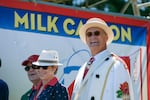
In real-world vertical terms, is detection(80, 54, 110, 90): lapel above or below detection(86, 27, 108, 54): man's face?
below

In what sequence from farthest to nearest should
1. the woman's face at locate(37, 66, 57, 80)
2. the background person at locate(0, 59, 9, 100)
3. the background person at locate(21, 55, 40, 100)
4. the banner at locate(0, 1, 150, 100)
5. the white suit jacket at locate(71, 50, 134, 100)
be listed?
the banner at locate(0, 1, 150, 100) → the background person at locate(21, 55, 40, 100) → the background person at locate(0, 59, 9, 100) → the woman's face at locate(37, 66, 57, 80) → the white suit jacket at locate(71, 50, 134, 100)

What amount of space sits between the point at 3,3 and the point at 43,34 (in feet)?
1.68

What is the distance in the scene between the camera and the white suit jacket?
353 cm

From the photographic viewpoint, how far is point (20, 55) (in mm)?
4664

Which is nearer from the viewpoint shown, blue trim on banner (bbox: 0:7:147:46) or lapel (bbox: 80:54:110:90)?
lapel (bbox: 80:54:110:90)

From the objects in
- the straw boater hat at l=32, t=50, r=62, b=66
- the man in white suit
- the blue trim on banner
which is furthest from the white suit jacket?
the blue trim on banner

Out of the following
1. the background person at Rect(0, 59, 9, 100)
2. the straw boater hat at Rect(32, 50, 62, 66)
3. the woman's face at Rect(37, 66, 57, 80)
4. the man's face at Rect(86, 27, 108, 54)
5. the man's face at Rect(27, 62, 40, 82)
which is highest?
the man's face at Rect(86, 27, 108, 54)

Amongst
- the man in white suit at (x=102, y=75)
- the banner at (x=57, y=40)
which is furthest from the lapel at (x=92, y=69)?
the banner at (x=57, y=40)

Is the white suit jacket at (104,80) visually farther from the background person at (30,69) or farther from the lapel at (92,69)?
the background person at (30,69)

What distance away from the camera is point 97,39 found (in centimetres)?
368

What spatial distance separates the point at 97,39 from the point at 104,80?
313 mm

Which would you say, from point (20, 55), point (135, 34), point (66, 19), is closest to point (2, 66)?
point (20, 55)

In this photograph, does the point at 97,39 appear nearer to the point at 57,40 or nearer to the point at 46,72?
the point at 46,72

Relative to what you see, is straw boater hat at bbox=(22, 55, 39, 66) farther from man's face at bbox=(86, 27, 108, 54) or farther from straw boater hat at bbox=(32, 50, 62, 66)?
man's face at bbox=(86, 27, 108, 54)
